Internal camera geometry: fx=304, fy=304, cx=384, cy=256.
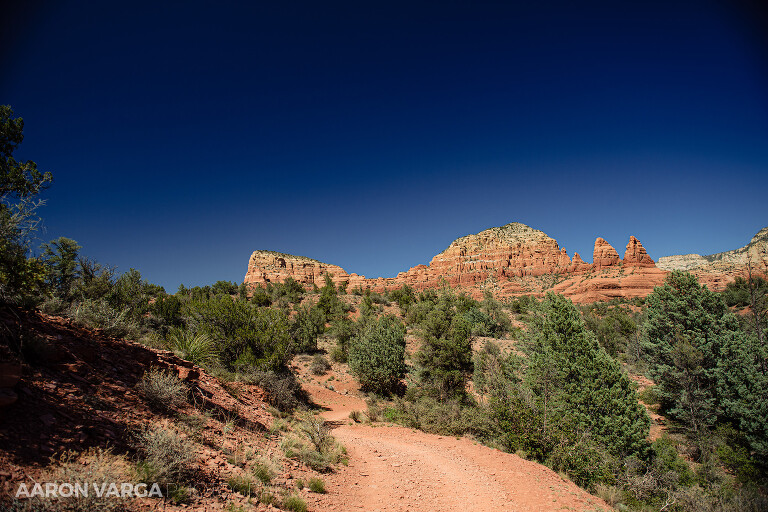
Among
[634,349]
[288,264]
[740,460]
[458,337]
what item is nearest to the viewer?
[740,460]

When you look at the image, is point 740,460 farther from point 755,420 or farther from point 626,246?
point 626,246

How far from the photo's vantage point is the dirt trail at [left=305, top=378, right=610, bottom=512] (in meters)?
6.95

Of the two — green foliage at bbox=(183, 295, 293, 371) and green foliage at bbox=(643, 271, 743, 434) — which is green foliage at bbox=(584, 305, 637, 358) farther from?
green foliage at bbox=(183, 295, 293, 371)

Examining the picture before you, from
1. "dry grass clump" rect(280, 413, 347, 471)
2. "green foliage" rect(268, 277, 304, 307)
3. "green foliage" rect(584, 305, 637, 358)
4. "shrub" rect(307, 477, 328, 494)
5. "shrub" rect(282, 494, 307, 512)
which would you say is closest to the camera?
"shrub" rect(282, 494, 307, 512)

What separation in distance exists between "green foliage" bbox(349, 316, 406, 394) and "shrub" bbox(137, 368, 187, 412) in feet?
52.3

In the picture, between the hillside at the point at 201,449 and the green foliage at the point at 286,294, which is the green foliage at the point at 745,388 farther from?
the green foliage at the point at 286,294

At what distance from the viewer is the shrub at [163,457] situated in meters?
4.49

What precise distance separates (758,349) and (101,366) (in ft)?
88.3

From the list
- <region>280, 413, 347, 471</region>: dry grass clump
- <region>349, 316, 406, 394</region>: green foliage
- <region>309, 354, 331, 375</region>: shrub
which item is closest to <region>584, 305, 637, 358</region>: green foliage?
<region>349, 316, 406, 394</region>: green foliage

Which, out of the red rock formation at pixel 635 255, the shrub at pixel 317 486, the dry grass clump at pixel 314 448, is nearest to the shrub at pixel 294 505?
the shrub at pixel 317 486

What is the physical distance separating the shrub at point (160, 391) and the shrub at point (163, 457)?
1.28 m

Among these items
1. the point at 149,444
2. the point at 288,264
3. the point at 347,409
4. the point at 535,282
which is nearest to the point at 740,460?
the point at 347,409

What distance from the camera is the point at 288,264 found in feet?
356

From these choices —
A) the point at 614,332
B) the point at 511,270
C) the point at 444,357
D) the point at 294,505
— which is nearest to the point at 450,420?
the point at 444,357
